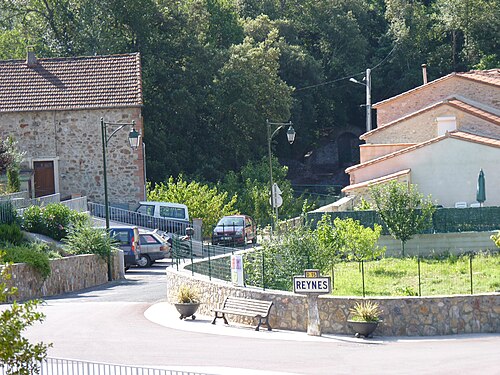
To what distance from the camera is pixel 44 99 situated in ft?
169

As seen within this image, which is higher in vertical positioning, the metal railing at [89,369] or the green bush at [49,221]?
the green bush at [49,221]

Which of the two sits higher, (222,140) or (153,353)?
(222,140)

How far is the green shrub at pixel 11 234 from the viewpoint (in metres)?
34.9

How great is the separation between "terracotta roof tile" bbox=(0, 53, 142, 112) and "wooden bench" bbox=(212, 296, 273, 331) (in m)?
25.9

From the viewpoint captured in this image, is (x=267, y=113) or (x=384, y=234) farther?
(x=267, y=113)

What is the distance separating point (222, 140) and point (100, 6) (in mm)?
10737

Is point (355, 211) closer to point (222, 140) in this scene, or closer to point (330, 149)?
point (222, 140)

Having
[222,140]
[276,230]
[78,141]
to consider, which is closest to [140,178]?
[78,141]

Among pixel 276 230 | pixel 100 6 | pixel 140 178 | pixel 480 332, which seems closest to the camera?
pixel 480 332

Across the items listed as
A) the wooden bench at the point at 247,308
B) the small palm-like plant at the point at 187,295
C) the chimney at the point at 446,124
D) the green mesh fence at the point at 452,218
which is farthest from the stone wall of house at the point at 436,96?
the wooden bench at the point at 247,308

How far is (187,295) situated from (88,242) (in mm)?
9663

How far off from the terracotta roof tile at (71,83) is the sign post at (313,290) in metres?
27.9

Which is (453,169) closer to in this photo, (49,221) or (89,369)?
(49,221)

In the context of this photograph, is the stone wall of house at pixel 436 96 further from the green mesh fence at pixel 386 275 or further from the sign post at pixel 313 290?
the sign post at pixel 313 290
